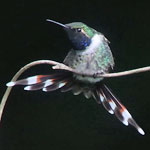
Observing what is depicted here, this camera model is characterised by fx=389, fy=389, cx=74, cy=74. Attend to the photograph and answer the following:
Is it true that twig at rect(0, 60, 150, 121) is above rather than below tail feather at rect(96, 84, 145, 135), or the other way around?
above

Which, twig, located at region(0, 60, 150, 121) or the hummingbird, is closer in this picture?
twig, located at region(0, 60, 150, 121)

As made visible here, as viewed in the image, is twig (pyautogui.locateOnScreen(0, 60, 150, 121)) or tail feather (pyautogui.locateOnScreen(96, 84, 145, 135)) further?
tail feather (pyautogui.locateOnScreen(96, 84, 145, 135))

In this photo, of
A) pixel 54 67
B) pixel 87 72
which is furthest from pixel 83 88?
pixel 54 67

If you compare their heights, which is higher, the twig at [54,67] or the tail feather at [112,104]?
the twig at [54,67]

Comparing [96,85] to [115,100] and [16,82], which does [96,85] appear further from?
[16,82]

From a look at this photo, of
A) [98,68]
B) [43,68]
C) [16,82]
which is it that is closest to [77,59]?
[98,68]

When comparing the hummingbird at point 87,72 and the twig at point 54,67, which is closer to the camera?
the twig at point 54,67

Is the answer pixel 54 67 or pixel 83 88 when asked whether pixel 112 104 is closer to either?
pixel 83 88

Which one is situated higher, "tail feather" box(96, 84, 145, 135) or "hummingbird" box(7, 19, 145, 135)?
"hummingbird" box(7, 19, 145, 135)
